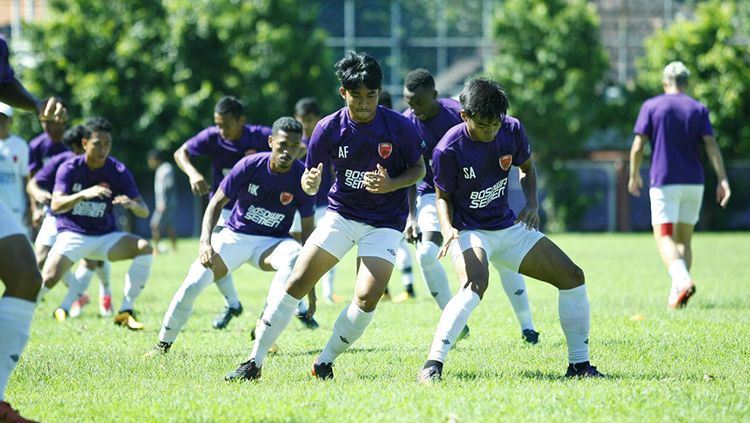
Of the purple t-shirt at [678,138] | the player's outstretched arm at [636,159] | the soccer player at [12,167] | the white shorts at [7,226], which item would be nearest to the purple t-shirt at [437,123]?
the player's outstretched arm at [636,159]

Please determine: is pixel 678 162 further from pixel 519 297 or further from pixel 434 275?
pixel 434 275

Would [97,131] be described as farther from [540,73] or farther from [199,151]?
[540,73]

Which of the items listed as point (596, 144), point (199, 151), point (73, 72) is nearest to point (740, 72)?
point (596, 144)

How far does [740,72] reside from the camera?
36.0 m

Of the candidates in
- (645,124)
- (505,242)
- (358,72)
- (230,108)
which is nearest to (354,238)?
(505,242)

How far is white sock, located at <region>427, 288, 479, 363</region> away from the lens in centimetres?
702

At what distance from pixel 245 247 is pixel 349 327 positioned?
7.85 feet

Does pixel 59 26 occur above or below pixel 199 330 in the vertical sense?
above

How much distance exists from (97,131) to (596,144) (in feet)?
98.6

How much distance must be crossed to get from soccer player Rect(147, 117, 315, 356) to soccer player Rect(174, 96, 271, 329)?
1.44m

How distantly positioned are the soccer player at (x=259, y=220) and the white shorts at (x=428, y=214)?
1.08 m

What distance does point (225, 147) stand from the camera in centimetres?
1142

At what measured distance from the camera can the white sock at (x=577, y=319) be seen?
288 inches

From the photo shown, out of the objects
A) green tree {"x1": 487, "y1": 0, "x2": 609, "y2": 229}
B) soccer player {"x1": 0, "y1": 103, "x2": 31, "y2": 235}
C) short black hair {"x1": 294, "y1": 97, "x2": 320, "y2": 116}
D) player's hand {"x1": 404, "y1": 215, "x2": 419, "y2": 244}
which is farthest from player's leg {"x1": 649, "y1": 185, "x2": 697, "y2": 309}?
green tree {"x1": 487, "y1": 0, "x2": 609, "y2": 229}
